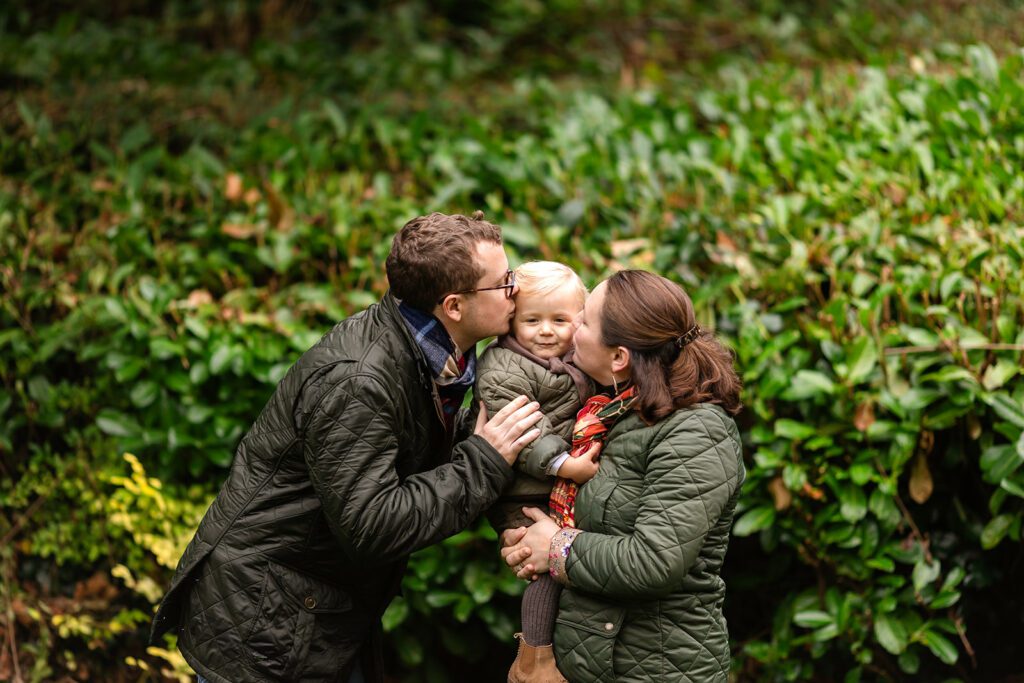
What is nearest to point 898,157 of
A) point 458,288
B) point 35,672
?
point 458,288

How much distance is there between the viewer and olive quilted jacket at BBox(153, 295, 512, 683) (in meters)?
2.72

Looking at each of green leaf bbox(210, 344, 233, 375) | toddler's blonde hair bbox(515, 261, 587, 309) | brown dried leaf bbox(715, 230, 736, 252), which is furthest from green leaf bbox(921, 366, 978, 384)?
green leaf bbox(210, 344, 233, 375)

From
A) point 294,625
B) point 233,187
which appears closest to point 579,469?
point 294,625

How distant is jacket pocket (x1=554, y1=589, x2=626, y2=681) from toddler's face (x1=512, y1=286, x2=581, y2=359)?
27.7 inches

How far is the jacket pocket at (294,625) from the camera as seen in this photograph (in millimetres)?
2900

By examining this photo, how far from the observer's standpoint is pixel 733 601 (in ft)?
14.3

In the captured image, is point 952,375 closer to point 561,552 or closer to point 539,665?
point 561,552

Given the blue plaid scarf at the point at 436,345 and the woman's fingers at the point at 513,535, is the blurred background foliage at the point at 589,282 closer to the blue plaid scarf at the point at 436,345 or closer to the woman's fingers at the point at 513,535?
the woman's fingers at the point at 513,535

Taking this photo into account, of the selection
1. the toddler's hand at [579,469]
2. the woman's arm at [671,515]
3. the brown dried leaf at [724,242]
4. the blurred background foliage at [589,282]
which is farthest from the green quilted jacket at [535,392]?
the brown dried leaf at [724,242]

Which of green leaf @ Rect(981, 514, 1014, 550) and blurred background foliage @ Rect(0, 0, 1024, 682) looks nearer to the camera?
green leaf @ Rect(981, 514, 1014, 550)

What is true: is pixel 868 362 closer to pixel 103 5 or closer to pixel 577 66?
pixel 577 66

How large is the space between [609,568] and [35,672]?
3184mm

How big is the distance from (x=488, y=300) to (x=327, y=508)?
0.72 m

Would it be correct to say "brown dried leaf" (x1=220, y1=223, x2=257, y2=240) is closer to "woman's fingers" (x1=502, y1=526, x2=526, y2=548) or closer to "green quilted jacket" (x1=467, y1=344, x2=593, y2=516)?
"green quilted jacket" (x1=467, y1=344, x2=593, y2=516)
